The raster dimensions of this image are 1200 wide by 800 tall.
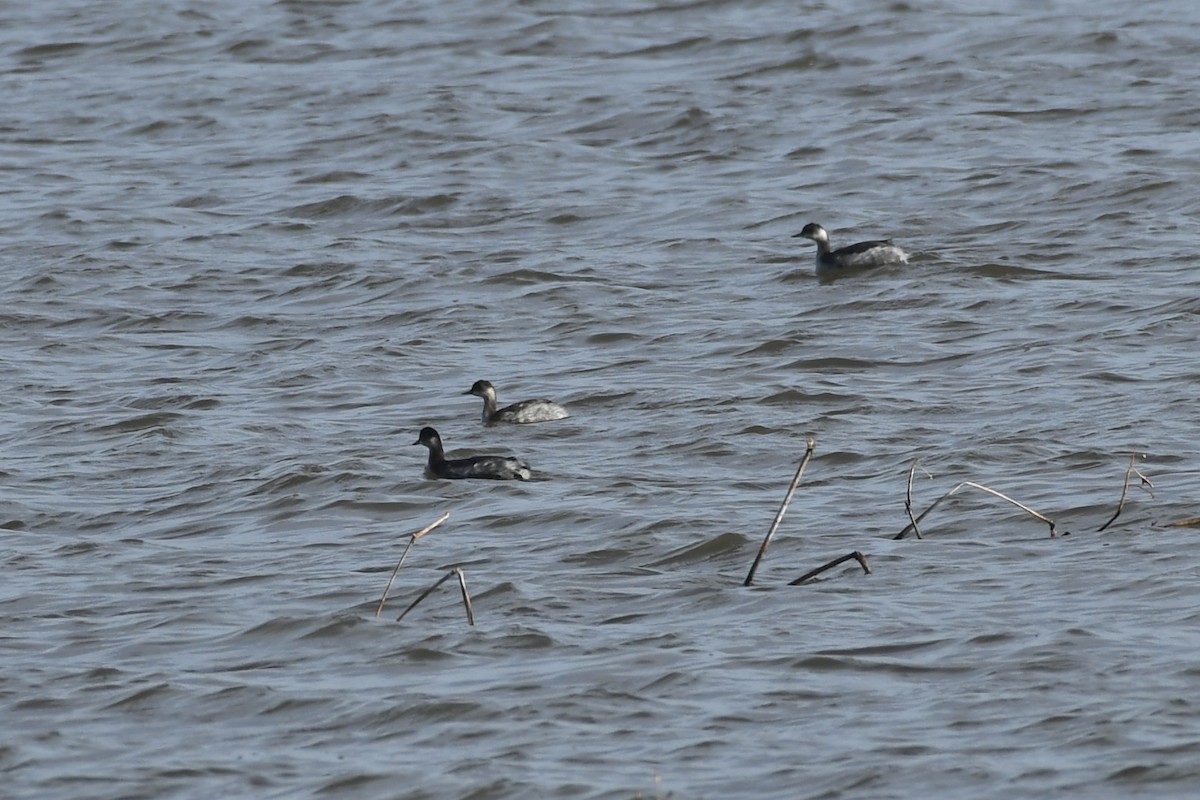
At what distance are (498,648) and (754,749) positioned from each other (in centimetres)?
161

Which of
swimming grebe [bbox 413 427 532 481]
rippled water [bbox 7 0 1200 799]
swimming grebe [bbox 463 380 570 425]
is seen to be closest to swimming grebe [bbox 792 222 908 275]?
rippled water [bbox 7 0 1200 799]

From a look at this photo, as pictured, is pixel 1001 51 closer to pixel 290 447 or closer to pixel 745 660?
pixel 290 447

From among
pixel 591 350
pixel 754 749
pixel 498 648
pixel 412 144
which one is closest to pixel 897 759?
pixel 754 749

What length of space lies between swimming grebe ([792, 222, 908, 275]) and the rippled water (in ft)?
0.66

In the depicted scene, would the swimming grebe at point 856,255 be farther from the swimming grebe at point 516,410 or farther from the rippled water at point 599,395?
the swimming grebe at point 516,410

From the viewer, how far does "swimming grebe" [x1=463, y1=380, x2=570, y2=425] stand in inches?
529

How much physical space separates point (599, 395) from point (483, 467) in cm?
187

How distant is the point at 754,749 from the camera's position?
303 inches

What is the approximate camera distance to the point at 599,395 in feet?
46.8

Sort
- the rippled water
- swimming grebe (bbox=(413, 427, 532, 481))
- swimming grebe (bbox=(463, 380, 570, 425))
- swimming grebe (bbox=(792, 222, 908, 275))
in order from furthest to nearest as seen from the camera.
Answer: swimming grebe (bbox=(792, 222, 908, 275)), swimming grebe (bbox=(463, 380, 570, 425)), swimming grebe (bbox=(413, 427, 532, 481)), the rippled water

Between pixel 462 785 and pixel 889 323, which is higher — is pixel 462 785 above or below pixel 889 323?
above

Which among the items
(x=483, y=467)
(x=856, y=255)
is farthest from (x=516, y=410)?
(x=856, y=255)

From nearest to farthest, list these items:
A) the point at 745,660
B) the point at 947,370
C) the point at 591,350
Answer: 1. the point at 745,660
2. the point at 947,370
3. the point at 591,350

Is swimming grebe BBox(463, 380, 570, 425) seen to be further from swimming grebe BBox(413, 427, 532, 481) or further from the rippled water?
swimming grebe BBox(413, 427, 532, 481)
